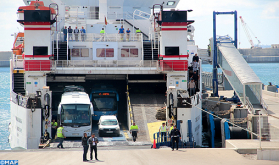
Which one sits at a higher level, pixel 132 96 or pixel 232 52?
pixel 232 52

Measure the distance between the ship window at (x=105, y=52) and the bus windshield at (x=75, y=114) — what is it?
7.24 metres

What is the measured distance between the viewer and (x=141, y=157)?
17141mm

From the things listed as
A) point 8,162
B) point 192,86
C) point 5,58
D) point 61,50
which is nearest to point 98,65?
point 61,50

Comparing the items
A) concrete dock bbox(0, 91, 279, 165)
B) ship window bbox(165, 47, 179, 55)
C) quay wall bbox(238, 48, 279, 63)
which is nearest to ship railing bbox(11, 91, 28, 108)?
concrete dock bbox(0, 91, 279, 165)

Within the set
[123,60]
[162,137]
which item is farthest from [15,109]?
[162,137]

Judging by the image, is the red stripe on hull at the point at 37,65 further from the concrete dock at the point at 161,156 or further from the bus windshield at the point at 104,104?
the concrete dock at the point at 161,156

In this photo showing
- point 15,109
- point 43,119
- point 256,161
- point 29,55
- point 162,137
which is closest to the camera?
point 256,161

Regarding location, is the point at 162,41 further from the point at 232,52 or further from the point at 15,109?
the point at 15,109

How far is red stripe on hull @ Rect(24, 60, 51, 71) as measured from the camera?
28.3 meters

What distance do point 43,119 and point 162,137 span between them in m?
8.14

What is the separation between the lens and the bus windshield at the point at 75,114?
24.9 meters

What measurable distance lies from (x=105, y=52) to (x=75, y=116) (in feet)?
27.3

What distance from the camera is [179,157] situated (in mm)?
17062

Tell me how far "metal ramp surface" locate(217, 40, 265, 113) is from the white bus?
11.9 meters
